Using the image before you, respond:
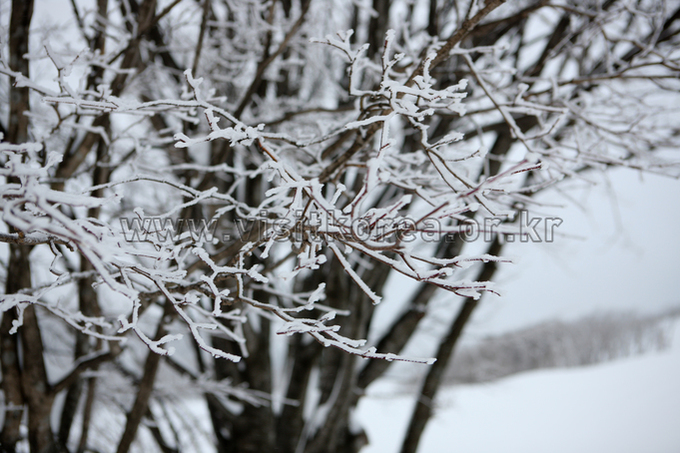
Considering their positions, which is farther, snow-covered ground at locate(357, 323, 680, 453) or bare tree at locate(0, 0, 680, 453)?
snow-covered ground at locate(357, 323, 680, 453)

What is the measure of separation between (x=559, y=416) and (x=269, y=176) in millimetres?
13871

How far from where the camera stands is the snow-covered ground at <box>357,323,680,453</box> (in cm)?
955

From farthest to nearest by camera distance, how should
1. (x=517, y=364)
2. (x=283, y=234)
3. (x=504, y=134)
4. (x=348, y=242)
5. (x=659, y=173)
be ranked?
(x=517, y=364) < (x=504, y=134) < (x=659, y=173) < (x=283, y=234) < (x=348, y=242)

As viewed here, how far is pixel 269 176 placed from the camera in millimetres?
1290

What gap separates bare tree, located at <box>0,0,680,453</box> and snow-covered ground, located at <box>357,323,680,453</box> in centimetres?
384

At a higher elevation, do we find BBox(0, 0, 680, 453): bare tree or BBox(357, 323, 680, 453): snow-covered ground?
BBox(0, 0, 680, 453): bare tree

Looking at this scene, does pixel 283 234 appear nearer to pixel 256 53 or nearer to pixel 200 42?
pixel 200 42

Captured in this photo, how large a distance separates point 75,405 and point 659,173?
418 cm

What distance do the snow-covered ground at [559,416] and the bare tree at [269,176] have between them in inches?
151

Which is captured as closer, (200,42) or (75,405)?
(200,42)

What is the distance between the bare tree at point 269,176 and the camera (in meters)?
1.13

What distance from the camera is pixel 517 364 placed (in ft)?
60.2

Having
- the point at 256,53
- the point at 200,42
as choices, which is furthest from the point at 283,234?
the point at 256,53

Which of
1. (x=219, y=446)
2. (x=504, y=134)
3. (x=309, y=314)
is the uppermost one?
(x=504, y=134)
